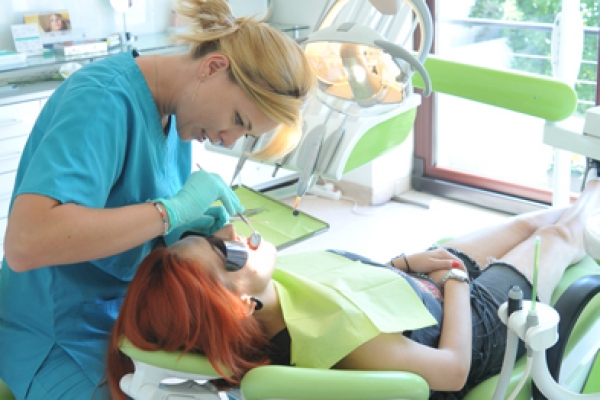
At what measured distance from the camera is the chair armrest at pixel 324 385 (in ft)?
3.87

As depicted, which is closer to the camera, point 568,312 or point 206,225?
point 568,312

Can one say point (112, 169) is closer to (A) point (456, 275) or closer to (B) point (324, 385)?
(B) point (324, 385)

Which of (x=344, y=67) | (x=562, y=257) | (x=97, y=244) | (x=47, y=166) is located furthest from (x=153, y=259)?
(x=562, y=257)

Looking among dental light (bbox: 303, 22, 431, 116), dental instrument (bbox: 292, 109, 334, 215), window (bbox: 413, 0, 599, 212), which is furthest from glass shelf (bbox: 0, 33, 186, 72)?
window (bbox: 413, 0, 599, 212)

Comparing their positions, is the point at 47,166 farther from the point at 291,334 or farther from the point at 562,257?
the point at 562,257

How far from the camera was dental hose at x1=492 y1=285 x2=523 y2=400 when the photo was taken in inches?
48.1

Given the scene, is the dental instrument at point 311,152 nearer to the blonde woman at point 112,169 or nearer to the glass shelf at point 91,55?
the glass shelf at point 91,55

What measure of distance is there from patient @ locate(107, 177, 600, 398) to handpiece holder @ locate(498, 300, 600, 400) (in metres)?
0.21

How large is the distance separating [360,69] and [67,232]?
2.65 feet

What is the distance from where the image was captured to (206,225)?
158cm

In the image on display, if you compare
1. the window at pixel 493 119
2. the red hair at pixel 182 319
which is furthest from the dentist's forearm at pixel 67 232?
the window at pixel 493 119

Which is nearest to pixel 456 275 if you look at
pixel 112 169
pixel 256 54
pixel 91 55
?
pixel 256 54

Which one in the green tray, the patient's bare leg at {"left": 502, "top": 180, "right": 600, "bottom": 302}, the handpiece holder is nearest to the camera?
the handpiece holder

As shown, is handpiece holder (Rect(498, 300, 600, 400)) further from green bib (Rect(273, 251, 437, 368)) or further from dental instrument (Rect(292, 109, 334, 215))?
dental instrument (Rect(292, 109, 334, 215))
